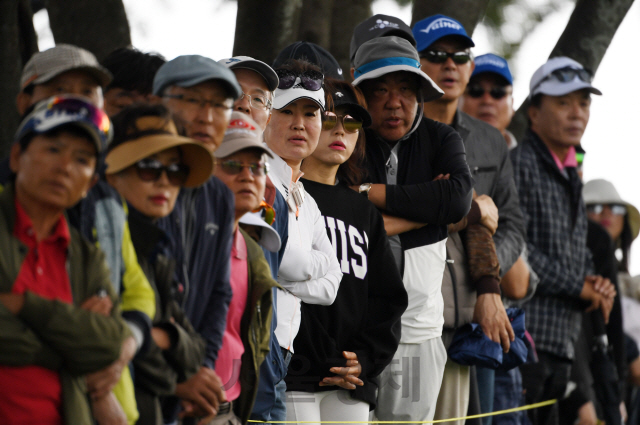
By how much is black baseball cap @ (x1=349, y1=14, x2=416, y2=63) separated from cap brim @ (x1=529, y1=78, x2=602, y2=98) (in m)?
1.40

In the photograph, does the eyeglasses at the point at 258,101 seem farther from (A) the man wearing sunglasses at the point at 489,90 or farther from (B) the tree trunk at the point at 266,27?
(A) the man wearing sunglasses at the point at 489,90

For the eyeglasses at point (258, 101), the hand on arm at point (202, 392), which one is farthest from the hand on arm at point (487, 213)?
the hand on arm at point (202, 392)

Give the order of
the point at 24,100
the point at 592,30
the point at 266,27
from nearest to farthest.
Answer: the point at 24,100 < the point at 266,27 < the point at 592,30

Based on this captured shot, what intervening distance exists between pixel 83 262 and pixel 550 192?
3736 mm

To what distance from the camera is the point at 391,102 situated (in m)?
4.32

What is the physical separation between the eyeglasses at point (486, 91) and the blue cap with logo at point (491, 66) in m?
0.08

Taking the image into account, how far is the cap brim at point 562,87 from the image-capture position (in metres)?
5.75

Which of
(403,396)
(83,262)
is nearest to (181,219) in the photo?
(83,262)

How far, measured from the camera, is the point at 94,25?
15.0 feet

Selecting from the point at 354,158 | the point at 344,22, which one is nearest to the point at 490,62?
the point at 344,22

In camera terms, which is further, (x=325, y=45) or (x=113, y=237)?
(x=325, y=45)

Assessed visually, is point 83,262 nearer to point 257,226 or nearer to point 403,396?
point 257,226

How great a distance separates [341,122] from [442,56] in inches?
50.8

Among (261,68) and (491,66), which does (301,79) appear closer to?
(261,68)
